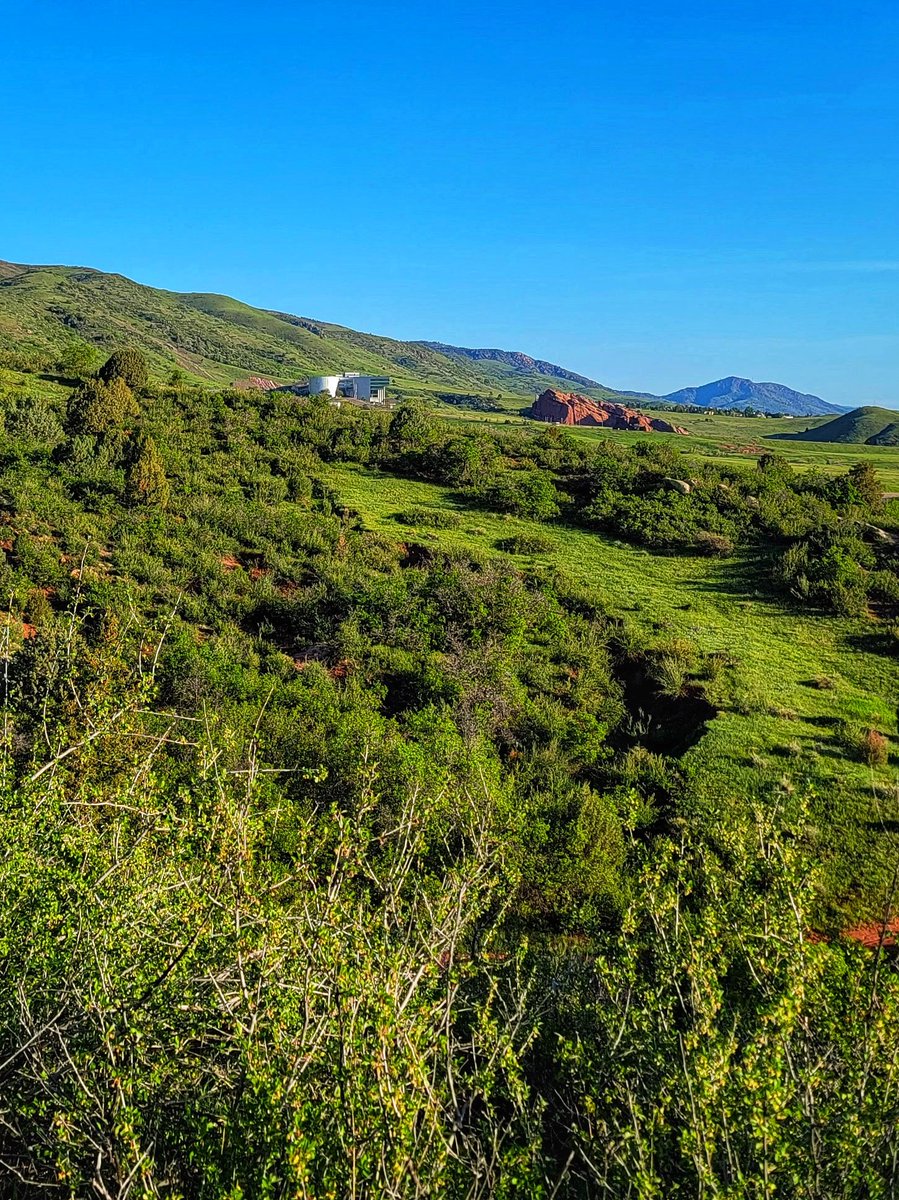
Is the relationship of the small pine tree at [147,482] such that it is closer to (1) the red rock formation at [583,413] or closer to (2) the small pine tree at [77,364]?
(2) the small pine tree at [77,364]

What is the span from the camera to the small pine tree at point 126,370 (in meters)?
31.4

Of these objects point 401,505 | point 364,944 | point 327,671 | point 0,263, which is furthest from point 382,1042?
point 0,263

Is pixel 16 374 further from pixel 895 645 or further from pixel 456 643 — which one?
pixel 895 645

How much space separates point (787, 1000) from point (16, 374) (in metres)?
36.7

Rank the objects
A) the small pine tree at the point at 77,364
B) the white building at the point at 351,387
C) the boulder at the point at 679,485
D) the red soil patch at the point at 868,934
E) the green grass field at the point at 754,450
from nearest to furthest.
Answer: the red soil patch at the point at 868,934 < the boulder at the point at 679,485 < the small pine tree at the point at 77,364 < the green grass field at the point at 754,450 < the white building at the point at 351,387

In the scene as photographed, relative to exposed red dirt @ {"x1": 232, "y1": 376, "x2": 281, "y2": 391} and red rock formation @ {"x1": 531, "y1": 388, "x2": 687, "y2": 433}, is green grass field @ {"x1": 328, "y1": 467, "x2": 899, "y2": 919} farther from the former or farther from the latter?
red rock formation @ {"x1": 531, "y1": 388, "x2": 687, "y2": 433}

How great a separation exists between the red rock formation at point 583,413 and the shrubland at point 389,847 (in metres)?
64.6

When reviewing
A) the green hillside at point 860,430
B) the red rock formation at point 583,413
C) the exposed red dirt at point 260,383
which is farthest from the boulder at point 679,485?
the green hillside at point 860,430

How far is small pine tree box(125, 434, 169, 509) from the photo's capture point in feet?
70.8

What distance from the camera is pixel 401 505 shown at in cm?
2573

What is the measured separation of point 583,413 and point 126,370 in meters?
81.1

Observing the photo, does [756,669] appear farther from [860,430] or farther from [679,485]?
[860,430]

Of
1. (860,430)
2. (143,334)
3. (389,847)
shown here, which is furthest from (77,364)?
(860,430)

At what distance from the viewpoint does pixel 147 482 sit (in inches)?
858
